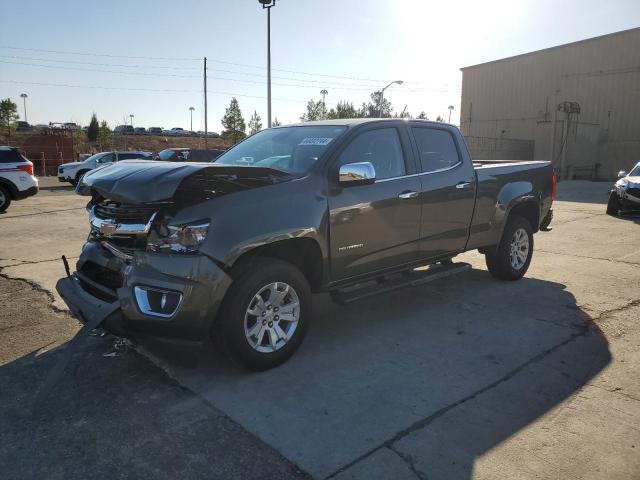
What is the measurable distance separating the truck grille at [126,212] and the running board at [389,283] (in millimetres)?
1630

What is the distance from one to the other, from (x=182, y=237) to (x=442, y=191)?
110 inches

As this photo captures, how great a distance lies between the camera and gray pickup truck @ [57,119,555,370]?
3318 mm

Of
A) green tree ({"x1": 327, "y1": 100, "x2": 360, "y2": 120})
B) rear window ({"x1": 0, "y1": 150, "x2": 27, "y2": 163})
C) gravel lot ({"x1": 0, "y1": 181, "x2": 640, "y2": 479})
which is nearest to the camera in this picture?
gravel lot ({"x1": 0, "y1": 181, "x2": 640, "y2": 479})

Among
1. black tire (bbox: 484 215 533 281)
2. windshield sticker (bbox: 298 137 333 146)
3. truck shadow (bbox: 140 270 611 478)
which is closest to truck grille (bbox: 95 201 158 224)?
truck shadow (bbox: 140 270 611 478)

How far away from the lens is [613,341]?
4.39 metres

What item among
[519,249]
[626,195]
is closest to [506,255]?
[519,249]

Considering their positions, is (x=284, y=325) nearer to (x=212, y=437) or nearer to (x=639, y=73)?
(x=212, y=437)

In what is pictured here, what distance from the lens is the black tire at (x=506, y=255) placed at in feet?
20.0

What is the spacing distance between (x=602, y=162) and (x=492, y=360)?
1098 inches

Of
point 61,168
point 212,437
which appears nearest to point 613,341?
point 212,437

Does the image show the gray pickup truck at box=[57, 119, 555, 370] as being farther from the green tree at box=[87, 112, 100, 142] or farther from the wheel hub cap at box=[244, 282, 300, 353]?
the green tree at box=[87, 112, 100, 142]

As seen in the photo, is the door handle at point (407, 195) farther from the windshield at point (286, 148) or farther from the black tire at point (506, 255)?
the black tire at point (506, 255)

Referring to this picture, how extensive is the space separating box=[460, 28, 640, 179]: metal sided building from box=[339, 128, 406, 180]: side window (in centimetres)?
2374

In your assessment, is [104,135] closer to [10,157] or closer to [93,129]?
[93,129]
